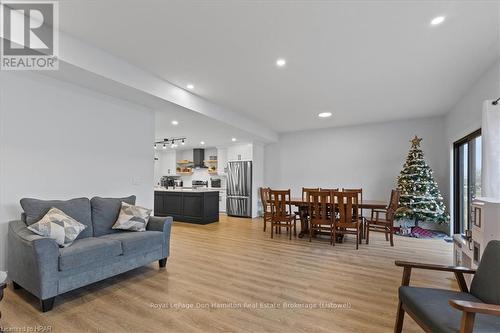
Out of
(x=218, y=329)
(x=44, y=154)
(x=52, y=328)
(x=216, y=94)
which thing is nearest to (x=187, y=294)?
(x=218, y=329)

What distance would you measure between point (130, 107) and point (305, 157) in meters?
4.89

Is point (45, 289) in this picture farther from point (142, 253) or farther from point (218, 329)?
point (218, 329)

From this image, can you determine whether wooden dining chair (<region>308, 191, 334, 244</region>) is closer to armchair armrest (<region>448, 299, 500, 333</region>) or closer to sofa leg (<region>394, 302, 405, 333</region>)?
sofa leg (<region>394, 302, 405, 333</region>)

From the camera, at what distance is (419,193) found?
17.1 ft

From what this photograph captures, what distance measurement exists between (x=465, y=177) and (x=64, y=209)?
21.1 feet

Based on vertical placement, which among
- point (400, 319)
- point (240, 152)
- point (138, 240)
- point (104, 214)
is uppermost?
point (240, 152)

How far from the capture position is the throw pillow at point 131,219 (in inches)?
125

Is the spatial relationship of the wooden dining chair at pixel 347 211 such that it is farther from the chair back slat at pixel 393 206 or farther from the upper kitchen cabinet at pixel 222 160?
the upper kitchen cabinet at pixel 222 160

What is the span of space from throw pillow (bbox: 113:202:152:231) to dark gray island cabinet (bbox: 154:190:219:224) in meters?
3.11

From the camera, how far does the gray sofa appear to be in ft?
7.22

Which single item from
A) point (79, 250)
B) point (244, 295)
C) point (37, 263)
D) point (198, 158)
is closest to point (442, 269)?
point (244, 295)

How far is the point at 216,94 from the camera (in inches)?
167

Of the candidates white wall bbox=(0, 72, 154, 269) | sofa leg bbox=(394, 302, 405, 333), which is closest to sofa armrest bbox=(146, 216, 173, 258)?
white wall bbox=(0, 72, 154, 269)

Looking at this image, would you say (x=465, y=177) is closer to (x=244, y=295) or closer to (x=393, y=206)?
(x=393, y=206)
